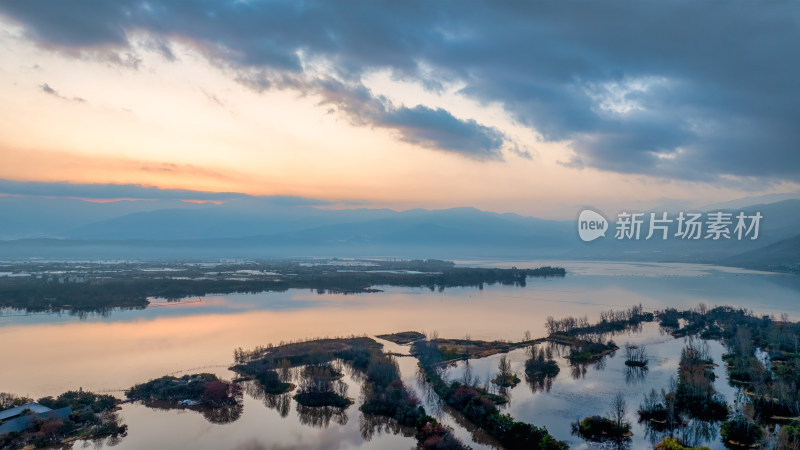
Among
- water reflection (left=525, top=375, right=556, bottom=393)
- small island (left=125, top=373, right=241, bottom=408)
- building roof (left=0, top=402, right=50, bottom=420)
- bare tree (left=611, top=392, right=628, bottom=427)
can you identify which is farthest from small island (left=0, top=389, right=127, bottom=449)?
bare tree (left=611, top=392, right=628, bottom=427)

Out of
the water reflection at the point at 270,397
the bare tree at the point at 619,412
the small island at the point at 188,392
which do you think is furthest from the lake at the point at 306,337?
the small island at the point at 188,392

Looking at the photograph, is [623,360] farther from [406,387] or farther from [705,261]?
[705,261]

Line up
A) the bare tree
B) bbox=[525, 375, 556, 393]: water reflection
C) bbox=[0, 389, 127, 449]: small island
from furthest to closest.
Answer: bbox=[525, 375, 556, 393]: water reflection, the bare tree, bbox=[0, 389, 127, 449]: small island

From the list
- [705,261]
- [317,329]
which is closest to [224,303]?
[317,329]

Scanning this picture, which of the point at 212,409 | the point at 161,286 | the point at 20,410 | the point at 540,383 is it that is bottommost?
the point at 212,409

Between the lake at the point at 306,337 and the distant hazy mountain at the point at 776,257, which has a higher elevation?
the distant hazy mountain at the point at 776,257

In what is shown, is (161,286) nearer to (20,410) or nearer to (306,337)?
(306,337)

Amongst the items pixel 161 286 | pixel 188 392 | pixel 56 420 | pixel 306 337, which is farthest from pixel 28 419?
pixel 161 286

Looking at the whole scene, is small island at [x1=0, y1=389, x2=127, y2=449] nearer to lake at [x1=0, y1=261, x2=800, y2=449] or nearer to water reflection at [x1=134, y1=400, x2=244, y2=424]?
lake at [x1=0, y1=261, x2=800, y2=449]

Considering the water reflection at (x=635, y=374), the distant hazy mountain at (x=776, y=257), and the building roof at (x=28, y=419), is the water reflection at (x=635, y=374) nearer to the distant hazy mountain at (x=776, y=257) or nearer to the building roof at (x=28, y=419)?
the building roof at (x=28, y=419)
